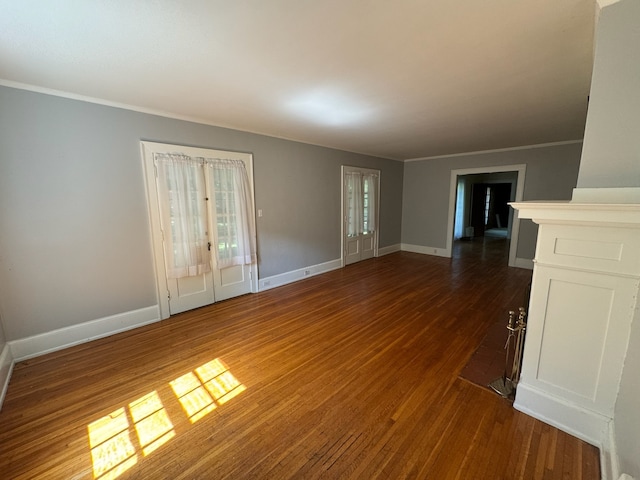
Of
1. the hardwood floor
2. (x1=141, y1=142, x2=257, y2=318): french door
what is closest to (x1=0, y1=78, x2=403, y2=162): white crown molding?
(x1=141, y1=142, x2=257, y2=318): french door

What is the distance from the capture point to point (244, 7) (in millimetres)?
1362

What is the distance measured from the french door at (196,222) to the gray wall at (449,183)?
4.83 meters

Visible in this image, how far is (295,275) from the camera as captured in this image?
4777 millimetres

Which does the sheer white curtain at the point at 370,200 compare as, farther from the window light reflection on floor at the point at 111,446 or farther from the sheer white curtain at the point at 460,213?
the window light reflection on floor at the point at 111,446

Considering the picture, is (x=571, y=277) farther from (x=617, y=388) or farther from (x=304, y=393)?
(x=304, y=393)

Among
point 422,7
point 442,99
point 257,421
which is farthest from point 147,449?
point 442,99

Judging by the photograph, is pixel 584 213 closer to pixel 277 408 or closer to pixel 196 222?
pixel 277 408

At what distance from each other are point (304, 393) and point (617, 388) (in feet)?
6.44

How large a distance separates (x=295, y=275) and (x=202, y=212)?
80.7 inches

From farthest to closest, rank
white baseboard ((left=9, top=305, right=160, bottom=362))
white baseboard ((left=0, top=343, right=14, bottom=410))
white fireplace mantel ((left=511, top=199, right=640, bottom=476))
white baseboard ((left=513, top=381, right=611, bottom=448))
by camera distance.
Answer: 1. white baseboard ((left=9, top=305, right=160, bottom=362))
2. white baseboard ((left=0, top=343, right=14, bottom=410))
3. white baseboard ((left=513, top=381, right=611, bottom=448))
4. white fireplace mantel ((left=511, top=199, right=640, bottom=476))

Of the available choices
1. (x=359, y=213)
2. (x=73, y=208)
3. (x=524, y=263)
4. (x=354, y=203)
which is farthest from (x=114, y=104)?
(x=524, y=263)

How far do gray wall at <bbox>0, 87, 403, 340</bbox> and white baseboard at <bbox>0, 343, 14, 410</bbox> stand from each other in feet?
0.54

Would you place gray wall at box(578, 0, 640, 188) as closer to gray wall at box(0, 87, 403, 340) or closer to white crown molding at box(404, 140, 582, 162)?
gray wall at box(0, 87, 403, 340)

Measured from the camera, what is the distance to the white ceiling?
1.41 m
